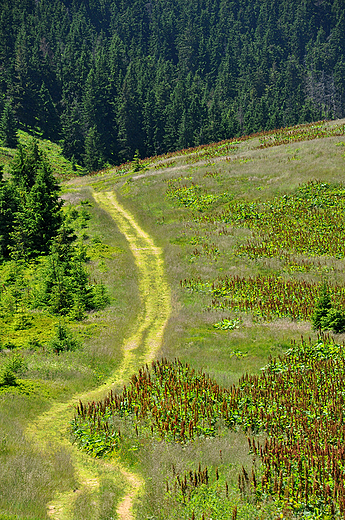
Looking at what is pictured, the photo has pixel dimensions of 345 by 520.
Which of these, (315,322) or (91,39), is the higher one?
(91,39)

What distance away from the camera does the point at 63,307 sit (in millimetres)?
19266

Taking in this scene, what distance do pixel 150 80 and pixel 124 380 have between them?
122m

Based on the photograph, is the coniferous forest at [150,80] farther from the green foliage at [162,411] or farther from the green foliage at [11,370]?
the green foliage at [162,411]

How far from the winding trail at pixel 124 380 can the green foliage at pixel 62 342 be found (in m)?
1.83

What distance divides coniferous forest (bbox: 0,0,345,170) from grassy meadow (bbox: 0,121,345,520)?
61027mm

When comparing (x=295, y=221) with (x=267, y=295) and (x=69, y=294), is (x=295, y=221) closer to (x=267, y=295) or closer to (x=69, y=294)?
(x=267, y=295)

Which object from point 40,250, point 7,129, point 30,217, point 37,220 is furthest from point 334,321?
point 7,129

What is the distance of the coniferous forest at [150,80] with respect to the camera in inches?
3915

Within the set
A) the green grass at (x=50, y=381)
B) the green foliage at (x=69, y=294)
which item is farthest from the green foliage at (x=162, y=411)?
the green foliage at (x=69, y=294)

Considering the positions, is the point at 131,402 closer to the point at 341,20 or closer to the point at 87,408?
the point at 87,408

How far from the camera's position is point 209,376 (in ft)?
40.2

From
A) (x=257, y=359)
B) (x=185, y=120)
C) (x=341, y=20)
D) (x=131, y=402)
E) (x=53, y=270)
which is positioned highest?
(x=341, y=20)

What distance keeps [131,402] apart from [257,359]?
473 cm

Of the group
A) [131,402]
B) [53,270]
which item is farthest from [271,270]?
[131,402]
